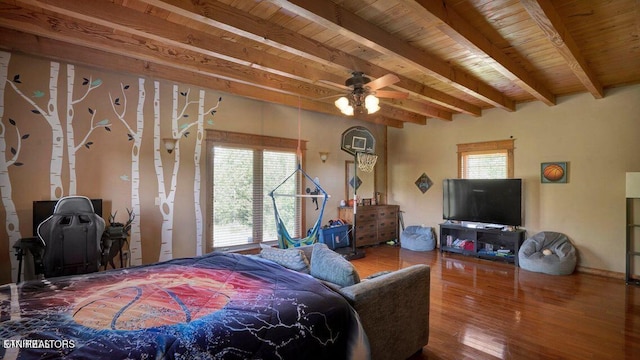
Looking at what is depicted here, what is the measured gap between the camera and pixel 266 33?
9.05ft

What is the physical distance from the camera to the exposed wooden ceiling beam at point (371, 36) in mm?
2303

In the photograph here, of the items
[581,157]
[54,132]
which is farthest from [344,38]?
[581,157]

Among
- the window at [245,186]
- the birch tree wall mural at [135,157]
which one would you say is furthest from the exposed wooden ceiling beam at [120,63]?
the window at [245,186]

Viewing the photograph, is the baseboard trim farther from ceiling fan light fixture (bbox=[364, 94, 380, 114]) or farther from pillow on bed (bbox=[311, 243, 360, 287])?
pillow on bed (bbox=[311, 243, 360, 287])

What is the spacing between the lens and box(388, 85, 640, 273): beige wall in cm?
458

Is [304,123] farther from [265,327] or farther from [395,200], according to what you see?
[265,327]

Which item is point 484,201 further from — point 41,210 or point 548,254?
point 41,210

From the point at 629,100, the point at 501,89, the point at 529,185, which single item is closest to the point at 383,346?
the point at 501,89

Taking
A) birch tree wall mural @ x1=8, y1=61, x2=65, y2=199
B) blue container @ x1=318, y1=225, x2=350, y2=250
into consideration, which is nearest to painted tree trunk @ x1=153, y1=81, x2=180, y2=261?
birch tree wall mural @ x1=8, y1=61, x2=65, y2=199

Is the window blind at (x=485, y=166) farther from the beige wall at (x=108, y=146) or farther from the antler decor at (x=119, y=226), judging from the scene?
the antler decor at (x=119, y=226)

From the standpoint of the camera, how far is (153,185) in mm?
4254

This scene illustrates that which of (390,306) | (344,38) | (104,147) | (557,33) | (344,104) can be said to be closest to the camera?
(390,306)

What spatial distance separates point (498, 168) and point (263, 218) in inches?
181

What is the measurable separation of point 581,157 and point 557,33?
3.35 meters
